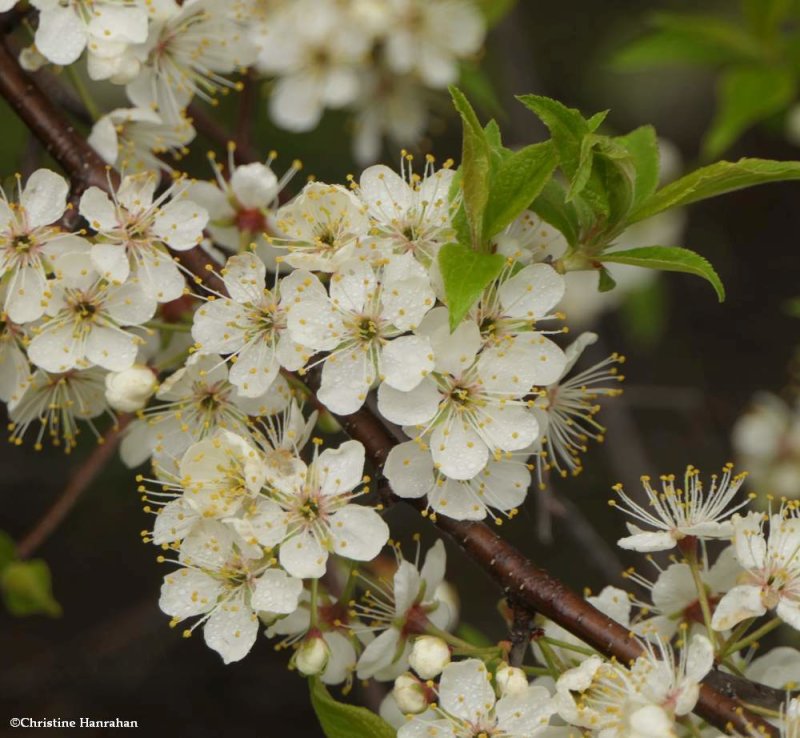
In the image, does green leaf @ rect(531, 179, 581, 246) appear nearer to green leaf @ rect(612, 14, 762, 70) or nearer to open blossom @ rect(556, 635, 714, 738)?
open blossom @ rect(556, 635, 714, 738)

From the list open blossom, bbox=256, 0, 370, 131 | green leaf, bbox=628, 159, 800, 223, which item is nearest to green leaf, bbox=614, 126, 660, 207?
green leaf, bbox=628, 159, 800, 223

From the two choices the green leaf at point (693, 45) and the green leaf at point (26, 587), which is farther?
the green leaf at point (693, 45)

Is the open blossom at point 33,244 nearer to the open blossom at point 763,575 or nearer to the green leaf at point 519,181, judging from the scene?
the green leaf at point 519,181

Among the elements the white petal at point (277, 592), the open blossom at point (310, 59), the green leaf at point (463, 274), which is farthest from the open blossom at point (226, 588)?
the open blossom at point (310, 59)

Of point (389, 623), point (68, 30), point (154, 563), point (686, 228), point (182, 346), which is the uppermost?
point (68, 30)

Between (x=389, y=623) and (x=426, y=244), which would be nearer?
(x=426, y=244)

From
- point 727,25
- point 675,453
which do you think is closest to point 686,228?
point 675,453

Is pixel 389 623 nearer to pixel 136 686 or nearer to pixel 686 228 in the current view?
pixel 136 686
